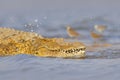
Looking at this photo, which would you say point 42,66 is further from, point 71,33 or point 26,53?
point 71,33

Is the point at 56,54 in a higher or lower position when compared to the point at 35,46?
lower

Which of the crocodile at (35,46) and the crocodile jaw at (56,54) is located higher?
the crocodile at (35,46)

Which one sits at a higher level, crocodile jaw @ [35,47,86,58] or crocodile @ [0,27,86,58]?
crocodile @ [0,27,86,58]

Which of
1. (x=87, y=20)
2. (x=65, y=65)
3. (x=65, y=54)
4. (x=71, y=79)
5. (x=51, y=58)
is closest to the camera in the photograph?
(x=71, y=79)

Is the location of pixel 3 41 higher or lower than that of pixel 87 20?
lower

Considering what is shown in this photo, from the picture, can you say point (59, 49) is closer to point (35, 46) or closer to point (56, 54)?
point (56, 54)

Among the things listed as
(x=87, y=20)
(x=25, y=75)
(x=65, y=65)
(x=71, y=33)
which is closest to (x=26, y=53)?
(x=65, y=65)

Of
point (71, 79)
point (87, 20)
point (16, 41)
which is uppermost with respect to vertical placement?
point (87, 20)

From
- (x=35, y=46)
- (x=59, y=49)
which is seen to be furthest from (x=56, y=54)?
(x=35, y=46)
